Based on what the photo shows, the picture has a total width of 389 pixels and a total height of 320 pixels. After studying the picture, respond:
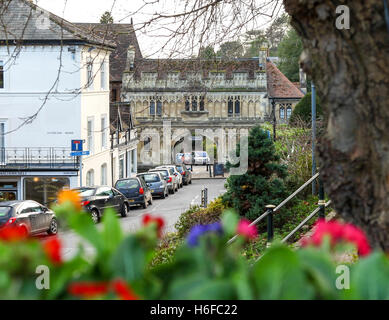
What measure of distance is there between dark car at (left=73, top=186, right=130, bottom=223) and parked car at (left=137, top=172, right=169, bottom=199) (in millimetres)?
7762

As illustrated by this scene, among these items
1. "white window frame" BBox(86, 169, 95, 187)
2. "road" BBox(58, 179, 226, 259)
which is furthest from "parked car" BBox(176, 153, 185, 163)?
"white window frame" BBox(86, 169, 95, 187)

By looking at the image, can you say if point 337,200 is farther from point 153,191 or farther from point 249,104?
point 249,104

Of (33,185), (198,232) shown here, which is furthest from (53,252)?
(33,185)

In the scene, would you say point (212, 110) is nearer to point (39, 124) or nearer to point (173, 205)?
point (39, 124)

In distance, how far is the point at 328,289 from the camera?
1.39 metres

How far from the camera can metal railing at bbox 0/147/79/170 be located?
30281 mm

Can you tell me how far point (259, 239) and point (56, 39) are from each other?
21691 millimetres

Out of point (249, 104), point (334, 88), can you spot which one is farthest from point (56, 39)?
point (249, 104)

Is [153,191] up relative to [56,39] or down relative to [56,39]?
down

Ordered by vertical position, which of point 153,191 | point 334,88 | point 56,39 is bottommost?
point 153,191

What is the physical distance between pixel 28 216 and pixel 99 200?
4042 millimetres

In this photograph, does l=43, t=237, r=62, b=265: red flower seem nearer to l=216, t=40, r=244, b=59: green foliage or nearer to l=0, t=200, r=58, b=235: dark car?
l=216, t=40, r=244, b=59: green foliage

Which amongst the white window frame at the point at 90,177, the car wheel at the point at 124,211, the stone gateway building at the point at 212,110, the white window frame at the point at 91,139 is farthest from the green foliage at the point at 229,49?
the stone gateway building at the point at 212,110

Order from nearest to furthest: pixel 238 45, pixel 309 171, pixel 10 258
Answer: pixel 10 258
pixel 238 45
pixel 309 171
